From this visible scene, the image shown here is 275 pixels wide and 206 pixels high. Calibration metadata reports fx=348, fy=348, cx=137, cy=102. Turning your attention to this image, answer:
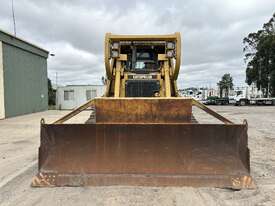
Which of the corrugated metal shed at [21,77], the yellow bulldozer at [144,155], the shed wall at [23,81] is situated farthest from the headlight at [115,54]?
the shed wall at [23,81]

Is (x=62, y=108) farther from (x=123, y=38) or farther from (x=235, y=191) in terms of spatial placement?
(x=235, y=191)

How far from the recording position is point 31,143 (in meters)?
10.3

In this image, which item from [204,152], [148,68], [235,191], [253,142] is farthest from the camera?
[253,142]

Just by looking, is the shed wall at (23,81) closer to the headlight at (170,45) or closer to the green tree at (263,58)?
the headlight at (170,45)

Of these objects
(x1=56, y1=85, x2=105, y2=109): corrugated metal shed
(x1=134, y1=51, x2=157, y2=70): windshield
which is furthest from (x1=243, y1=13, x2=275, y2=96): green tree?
(x1=134, y1=51, x2=157, y2=70): windshield

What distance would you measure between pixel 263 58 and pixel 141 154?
152 ft

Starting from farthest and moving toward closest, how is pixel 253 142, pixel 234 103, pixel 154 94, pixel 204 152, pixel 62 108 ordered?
pixel 234 103, pixel 62 108, pixel 253 142, pixel 154 94, pixel 204 152

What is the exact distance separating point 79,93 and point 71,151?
31.2 meters

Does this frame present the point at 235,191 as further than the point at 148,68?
No

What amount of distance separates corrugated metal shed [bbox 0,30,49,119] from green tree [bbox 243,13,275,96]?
99.0 ft

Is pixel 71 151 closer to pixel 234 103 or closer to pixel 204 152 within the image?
pixel 204 152

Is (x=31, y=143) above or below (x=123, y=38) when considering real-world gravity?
below

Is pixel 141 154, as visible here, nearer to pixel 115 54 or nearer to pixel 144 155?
pixel 144 155

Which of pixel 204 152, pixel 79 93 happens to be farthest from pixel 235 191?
pixel 79 93
